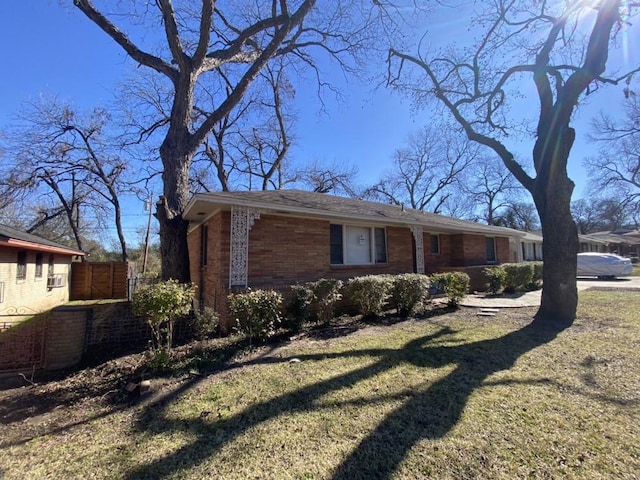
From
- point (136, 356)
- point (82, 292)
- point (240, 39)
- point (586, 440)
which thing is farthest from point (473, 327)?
point (82, 292)

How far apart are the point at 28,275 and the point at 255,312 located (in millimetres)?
11859

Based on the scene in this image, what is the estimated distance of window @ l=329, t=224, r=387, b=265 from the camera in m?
10.0

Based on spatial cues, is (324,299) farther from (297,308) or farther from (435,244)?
(435,244)

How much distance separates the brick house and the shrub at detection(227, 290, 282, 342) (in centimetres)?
140

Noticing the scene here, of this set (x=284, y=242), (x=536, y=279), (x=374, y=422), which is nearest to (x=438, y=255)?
(x=536, y=279)

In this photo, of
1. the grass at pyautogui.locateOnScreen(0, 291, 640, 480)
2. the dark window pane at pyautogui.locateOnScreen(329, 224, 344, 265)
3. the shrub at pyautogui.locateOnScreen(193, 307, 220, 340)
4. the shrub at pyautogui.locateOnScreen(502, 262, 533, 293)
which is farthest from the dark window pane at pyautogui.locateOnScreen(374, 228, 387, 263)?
the shrub at pyautogui.locateOnScreen(193, 307, 220, 340)

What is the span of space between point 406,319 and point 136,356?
6.21 metres

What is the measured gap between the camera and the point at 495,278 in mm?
12695

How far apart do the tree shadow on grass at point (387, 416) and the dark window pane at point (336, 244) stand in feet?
14.8

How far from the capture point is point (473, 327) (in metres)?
7.19

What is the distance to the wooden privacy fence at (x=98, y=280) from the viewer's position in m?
18.3

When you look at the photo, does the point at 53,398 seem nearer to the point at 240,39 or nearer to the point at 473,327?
the point at 473,327

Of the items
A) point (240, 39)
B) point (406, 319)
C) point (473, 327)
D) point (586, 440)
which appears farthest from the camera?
point (240, 39)

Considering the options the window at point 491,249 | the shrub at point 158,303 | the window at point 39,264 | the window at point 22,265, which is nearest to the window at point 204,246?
the shrub at point 158,303
